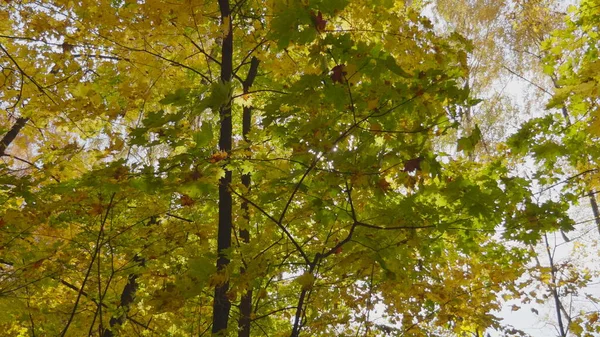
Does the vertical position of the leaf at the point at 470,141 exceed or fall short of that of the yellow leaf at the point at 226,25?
it falls short

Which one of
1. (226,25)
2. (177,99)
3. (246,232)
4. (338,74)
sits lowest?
Result: (177,99)

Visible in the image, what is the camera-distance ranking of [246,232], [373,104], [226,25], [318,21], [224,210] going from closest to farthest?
[318,21], [373,104], [226,25], [224,210], [246,232]

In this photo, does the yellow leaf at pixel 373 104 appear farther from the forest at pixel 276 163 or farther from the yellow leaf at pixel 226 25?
the yellow leaf at pixel 226 25

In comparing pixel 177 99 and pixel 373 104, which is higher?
pixel 373 104

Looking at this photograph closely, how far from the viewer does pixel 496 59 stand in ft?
31.7

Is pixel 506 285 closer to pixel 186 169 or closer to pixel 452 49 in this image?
pixel 452 49

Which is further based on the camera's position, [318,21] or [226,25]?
[226,25]

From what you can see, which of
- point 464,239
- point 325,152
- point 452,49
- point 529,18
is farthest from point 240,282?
point 529,18

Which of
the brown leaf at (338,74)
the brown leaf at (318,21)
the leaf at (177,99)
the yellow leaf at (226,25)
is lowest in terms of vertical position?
the leaf at (177,99)

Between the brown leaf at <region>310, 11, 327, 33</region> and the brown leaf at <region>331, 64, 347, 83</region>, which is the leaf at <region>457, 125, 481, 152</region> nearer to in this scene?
the brown leaf at <region>331, 64, 347, 83</region>

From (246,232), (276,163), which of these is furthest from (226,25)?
(246,232)

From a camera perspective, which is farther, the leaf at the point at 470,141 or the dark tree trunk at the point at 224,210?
the dark tree trunk at the point at 224,210

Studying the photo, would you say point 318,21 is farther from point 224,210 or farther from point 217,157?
point 224,210

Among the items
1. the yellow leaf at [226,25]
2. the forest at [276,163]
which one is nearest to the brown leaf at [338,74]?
the forest at [276,163]
